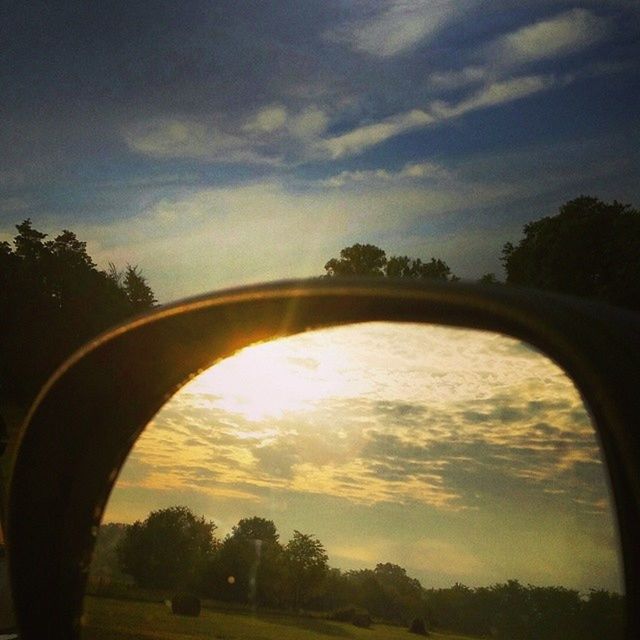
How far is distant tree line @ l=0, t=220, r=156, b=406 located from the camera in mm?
35250

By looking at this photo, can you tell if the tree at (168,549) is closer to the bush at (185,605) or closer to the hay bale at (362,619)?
the bush at (185,605)

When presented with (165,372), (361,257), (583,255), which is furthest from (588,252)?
(165,372)

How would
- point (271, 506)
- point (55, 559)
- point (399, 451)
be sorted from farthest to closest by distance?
point (55, 559) < point (271, 506) < point (399, 451)

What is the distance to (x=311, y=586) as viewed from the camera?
166cm

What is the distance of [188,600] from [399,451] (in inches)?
21.1

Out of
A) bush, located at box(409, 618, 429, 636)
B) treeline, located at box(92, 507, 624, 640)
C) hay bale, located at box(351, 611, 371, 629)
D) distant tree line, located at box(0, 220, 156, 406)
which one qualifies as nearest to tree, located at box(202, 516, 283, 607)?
treeline, located at box(92, 507, 624, 640)

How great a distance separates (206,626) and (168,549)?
0.21 meters

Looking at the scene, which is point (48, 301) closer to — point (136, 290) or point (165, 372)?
point (136, 290)

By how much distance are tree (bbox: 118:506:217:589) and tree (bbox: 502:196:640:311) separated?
54879 millimetres

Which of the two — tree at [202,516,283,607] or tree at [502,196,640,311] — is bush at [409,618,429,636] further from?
tree at [502,196,640,311]

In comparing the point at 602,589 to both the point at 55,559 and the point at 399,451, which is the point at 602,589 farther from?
the point at 55,559

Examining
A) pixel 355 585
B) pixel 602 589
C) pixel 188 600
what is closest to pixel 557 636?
pixel 602 589

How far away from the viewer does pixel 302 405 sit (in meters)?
1.70

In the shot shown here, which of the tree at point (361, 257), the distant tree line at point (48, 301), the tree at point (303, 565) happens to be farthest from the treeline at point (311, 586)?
the tree at point (361, 257)
